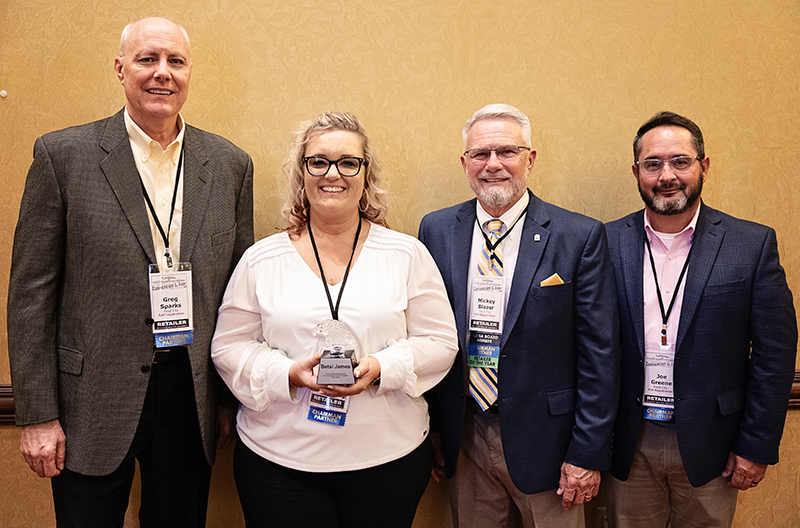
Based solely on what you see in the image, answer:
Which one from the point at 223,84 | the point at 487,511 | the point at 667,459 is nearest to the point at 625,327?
the point at 667,459

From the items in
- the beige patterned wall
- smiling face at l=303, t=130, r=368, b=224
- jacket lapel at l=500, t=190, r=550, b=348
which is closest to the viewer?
smiling face at l=303, t=130, r=368, b=224

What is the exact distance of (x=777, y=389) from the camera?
2.04 metres

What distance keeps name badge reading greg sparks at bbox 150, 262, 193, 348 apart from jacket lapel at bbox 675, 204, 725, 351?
6.07 ft

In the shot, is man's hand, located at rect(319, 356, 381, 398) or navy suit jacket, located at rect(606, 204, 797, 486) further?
navy suit jacket, located at rect(606, 204, 797, 486)

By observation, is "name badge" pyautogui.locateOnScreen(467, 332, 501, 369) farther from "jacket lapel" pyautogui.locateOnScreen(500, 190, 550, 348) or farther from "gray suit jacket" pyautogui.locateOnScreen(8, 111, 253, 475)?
"gray suit jacket" pyautogui.locateOnScreen(8, 111, 253, 475)

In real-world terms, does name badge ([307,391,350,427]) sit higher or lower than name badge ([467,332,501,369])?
lower

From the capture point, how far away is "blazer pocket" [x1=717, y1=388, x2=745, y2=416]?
6.70ft

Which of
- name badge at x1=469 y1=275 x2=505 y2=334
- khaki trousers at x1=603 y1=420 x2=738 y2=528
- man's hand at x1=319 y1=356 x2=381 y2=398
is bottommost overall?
khaki trousers at x1=603 y1=420 x2=738 y2=528

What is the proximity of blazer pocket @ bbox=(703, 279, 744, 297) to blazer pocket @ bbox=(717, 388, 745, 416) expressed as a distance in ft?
1.32

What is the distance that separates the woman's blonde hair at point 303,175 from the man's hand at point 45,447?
1063 mm

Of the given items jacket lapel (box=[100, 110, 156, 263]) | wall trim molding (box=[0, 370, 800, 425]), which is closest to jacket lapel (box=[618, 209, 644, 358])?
jacket lapel (box=[100, 110, 156, 263])

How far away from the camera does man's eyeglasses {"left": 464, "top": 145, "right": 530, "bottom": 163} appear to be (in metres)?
2.05

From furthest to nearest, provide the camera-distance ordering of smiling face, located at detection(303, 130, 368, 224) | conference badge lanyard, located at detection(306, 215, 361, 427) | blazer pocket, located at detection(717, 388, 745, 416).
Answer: blazer pocket, located at detection(717, 388, 745, 416), smiling face, located at detection(303, 130, 368, 224), conference badge lanyard, located at detection(306, 215, 361, 427)

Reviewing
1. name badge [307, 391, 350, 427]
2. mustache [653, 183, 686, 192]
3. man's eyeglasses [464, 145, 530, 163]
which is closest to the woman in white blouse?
name badge [307, 391, 350, 427]
